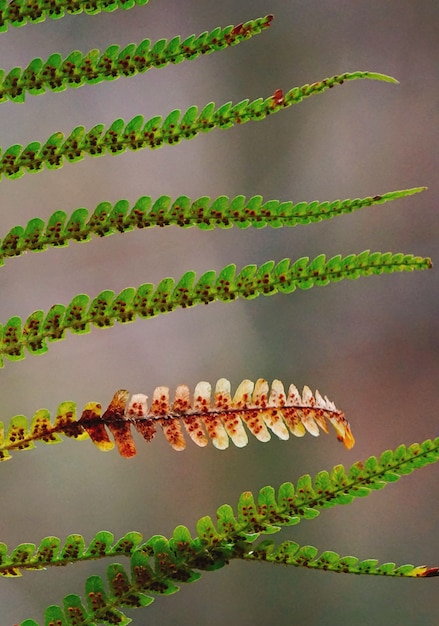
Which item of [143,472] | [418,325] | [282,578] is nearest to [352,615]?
[282,578]

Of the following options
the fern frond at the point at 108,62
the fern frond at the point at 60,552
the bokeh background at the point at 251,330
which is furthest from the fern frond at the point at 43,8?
the bokeh background at the point at 251,330

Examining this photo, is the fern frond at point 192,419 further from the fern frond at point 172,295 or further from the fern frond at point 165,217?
the fern frond at point 165,217

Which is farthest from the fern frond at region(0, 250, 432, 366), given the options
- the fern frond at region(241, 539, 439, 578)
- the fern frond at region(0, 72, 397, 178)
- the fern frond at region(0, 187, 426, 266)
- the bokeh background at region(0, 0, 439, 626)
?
the bokeh background at region(0, 0, 439, 626)

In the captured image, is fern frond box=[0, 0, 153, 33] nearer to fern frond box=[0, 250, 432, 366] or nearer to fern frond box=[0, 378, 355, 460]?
fern frond box=[0, 250, 432, 366]

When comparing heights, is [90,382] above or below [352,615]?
above

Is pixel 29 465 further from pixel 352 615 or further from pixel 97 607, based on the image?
pixel 97 607

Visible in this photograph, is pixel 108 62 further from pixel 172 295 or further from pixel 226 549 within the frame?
pixel 226 549
